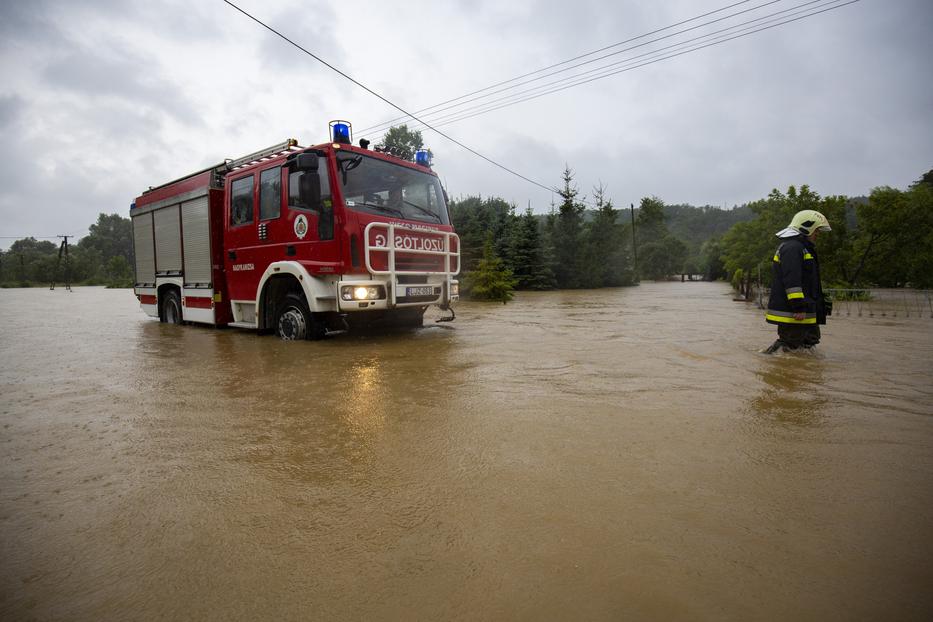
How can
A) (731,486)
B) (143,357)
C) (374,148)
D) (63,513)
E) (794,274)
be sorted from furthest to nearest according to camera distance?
(374,148), (143,357), (794,274), (731,486), (63,513)

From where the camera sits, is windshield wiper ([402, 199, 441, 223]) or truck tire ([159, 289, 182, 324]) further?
truck tire ([159, 289, 182, 324])

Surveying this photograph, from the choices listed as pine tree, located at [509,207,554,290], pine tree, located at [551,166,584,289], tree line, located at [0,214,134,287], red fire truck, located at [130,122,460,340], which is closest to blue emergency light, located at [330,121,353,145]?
red fire truck, located at [130,122,460,340]

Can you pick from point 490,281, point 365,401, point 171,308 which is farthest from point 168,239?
point 490,281

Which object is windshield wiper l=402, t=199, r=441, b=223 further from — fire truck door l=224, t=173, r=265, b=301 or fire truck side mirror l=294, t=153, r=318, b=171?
fire truck door l=224, t=173, r=265, b=301

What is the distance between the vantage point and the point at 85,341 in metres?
8.10

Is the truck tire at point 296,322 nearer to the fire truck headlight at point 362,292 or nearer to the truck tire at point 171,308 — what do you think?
the fire truck headlight at point 362,292

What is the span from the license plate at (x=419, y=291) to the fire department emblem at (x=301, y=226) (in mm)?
1707

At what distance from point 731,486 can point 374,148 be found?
6792mm

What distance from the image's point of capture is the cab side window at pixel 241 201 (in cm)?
795

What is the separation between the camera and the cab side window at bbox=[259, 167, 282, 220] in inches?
291

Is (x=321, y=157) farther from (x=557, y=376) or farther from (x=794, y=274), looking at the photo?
(x=794, y=274)

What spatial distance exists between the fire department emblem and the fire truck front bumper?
1121 millimetres

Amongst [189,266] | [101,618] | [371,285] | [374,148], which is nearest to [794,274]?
[371,285]

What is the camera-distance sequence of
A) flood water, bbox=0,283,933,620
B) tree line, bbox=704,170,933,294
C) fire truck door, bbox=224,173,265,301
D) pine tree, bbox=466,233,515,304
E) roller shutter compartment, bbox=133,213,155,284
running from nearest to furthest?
flood water, bbox=0,283,933,620, fire truck door, bbox=224,173,265,301, roller shutter compartment, bbox=133,213,155,284, tree line, bbox=704,170,933,294, pine tree, bbox=466,233,515,304
